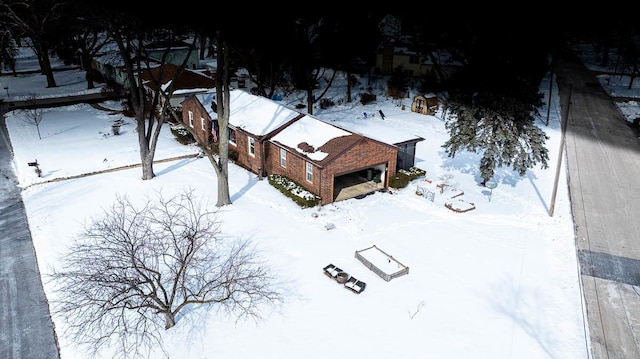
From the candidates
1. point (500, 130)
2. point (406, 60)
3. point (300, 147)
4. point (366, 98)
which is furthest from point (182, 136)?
point (406, 60)

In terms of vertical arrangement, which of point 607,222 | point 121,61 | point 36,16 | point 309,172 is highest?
point 36,16

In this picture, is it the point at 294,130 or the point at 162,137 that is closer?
the point at 294,130

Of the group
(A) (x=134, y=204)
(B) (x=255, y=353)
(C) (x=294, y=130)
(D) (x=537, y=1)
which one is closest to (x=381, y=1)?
(D) (x=537, y=1)

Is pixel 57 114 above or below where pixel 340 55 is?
below

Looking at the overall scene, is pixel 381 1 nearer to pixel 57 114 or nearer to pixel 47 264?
pixel 57 114

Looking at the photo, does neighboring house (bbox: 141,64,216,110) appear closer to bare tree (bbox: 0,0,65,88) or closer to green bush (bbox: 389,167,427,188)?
bare tree (bbox: 0,0,65,88)

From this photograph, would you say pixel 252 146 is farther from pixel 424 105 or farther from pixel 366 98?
pixel 366 98
